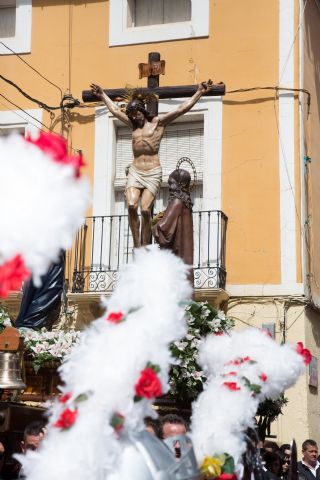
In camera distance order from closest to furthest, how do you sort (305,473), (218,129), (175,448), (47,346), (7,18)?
(175,448)
(47,346)
(305,473)
(218,129)
(7,18)

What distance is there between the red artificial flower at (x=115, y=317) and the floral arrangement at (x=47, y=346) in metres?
4.34

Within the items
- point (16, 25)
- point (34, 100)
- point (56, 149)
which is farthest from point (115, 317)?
point (16, 25)

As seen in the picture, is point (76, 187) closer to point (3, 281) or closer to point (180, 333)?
point (3, 281)

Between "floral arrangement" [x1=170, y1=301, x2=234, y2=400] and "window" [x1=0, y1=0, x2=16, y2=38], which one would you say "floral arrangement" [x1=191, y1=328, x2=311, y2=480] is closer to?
"floral arrangement" [x1=170, y1=301, x2=234, y2=400]

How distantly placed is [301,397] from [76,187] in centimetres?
1100

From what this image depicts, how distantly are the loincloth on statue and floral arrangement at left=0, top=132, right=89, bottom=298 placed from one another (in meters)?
6.38

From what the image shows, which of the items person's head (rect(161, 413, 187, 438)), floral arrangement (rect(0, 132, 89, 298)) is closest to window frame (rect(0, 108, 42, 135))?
person's head (rect(161, 413, 187, 438))

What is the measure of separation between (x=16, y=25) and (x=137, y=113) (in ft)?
24.8

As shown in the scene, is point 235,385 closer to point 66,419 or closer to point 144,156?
point 66,419

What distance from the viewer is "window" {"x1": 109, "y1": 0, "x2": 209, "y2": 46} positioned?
15438mm

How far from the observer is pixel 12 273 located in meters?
3.13

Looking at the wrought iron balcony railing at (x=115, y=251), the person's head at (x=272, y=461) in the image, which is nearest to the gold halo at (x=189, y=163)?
the wrought iron balcony railing at (x=115, y=251)

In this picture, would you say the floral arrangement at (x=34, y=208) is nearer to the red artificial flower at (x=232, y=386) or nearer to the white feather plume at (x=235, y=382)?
the white feather plume at (x=235, y=382)

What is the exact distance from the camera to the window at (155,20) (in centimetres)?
1544
